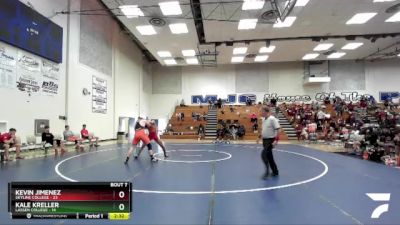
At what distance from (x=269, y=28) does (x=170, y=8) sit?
22.9ft

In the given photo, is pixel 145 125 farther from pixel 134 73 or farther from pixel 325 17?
pixel 134 73

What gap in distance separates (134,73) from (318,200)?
24.0 metres

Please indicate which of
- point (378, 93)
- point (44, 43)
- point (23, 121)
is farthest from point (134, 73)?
point (378, 93)

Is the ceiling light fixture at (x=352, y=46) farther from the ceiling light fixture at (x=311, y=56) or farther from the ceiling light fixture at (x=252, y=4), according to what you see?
the ceiling light fixture at (x=252, y=4)

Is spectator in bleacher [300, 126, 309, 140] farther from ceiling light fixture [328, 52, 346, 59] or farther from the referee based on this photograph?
the referee

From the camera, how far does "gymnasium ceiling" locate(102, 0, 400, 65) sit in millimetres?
15492

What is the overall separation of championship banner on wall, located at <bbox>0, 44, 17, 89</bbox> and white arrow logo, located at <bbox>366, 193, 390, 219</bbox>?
12.4 metres

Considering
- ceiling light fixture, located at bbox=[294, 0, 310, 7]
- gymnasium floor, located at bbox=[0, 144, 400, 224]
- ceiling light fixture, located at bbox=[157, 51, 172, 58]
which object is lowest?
gymnasium floor, located at bbox=[0, 144, 400, 224]

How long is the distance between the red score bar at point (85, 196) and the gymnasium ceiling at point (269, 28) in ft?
46.4

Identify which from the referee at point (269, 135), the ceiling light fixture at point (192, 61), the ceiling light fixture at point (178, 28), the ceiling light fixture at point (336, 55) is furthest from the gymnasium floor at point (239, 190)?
the ceiling light fixture at point (336, 55)

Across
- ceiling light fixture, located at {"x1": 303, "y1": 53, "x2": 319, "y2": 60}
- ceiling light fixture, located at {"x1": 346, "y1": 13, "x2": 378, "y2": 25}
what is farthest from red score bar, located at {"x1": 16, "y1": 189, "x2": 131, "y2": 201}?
ceiling light fixture, located at {"x1": 303, "y1": 53, "x2": 319, "y2": 60}

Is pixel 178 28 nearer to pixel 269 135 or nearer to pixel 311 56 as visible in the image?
pixel 269 135
